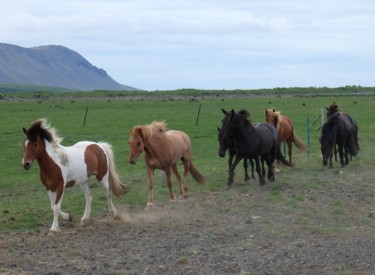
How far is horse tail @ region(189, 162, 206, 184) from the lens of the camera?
1459 cm

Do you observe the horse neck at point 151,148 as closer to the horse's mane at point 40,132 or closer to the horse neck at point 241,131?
the horse's mane at point 40,132

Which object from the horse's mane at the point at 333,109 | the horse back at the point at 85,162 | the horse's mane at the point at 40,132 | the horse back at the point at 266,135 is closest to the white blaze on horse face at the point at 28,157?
the horse's mane at the point at 40,132

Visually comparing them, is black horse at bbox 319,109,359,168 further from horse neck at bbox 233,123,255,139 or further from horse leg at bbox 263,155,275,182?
horse neck at bbox 233,123,255,139

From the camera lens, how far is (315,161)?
1917 centimetres

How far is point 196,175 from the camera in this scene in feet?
48.0

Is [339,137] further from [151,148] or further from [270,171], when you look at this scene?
[151,148]

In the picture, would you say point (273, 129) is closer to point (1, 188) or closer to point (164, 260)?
point (1, 188)

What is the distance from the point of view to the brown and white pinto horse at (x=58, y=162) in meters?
10.6

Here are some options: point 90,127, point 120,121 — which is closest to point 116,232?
point 90,127

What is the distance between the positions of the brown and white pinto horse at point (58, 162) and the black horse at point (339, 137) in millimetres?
7793

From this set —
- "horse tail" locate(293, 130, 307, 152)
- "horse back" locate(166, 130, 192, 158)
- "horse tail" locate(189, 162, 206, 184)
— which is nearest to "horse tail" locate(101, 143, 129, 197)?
"horse back" locate(166, 130, 192, 158)

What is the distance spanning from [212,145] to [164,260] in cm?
1651

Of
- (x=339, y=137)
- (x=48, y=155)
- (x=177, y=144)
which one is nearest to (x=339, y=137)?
(x=339, y=137)

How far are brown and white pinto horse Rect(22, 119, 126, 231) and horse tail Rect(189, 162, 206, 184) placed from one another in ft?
10.2
